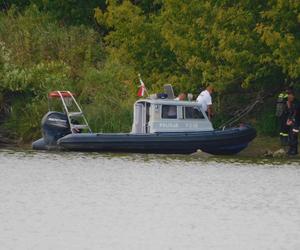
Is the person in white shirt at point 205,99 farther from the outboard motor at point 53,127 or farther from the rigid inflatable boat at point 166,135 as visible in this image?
the outboard motor at point 53,127

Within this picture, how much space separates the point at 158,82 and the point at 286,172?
27.2 ft

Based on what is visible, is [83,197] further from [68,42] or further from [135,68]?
[68,42]

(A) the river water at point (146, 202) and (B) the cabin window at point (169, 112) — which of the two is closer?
(A) the river water at point (146, 202)

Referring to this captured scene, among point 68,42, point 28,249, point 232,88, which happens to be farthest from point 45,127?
point 28,249

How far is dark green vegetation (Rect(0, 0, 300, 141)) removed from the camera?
40344 mm

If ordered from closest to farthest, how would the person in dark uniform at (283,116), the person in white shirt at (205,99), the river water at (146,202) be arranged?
the river water at (146,202) < the person in dark uniform at (283,116) < the person in white shirt at (205,99)

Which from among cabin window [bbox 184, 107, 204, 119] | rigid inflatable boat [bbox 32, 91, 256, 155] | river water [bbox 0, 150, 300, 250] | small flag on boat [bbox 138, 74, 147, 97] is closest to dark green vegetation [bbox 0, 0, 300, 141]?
small flag on boat [bbox 138, 74, 147, 97]

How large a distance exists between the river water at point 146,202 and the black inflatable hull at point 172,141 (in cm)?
35

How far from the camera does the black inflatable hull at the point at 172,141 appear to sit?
3938cm

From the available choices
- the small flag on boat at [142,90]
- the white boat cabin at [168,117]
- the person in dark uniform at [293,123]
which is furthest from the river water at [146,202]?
the small flag on boat at [142,90]

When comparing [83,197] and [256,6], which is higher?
[256,6]

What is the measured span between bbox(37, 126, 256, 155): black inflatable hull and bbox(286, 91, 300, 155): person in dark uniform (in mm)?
993

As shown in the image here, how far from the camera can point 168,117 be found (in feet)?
131

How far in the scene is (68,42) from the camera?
49.5 metres
